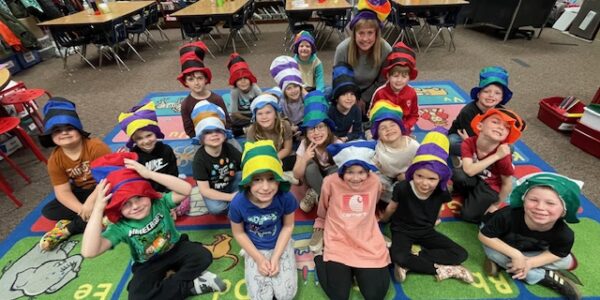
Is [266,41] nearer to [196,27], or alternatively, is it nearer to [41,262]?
[196,27]

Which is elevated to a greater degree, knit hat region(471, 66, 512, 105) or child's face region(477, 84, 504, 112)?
A: knit hat region(471, 66, 512, 105)

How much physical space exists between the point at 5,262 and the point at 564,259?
3.65 metres

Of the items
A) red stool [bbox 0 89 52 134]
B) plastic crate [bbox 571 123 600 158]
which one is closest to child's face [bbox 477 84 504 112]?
plastic crate [bbox 571 123 600 158]

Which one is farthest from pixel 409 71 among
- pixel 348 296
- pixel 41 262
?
pixel 41 262

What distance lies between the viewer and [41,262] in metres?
2.19

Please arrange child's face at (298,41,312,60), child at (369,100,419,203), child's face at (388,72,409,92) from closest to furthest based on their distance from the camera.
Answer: child at (369,100,419,203)
child's face at (388,72,409,92)
child's face at (298,41,312,60)

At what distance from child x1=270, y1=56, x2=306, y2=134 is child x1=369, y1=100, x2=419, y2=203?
927 mm

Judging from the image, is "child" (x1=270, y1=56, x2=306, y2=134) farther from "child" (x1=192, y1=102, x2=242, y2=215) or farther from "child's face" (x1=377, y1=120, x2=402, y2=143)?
"child's face" (x1=377, y1=120, x2=402, y2=143)

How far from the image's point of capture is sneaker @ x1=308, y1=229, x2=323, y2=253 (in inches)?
83.3

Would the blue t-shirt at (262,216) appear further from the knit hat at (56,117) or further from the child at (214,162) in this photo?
the knit hat at (56,117)

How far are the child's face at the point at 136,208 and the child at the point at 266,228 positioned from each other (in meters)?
0.44

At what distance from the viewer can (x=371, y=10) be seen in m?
2.98

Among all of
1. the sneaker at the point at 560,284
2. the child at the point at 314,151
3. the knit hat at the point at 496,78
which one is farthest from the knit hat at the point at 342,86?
the sneaker at the point at 560,284

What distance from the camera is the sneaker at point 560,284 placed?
177 cm
